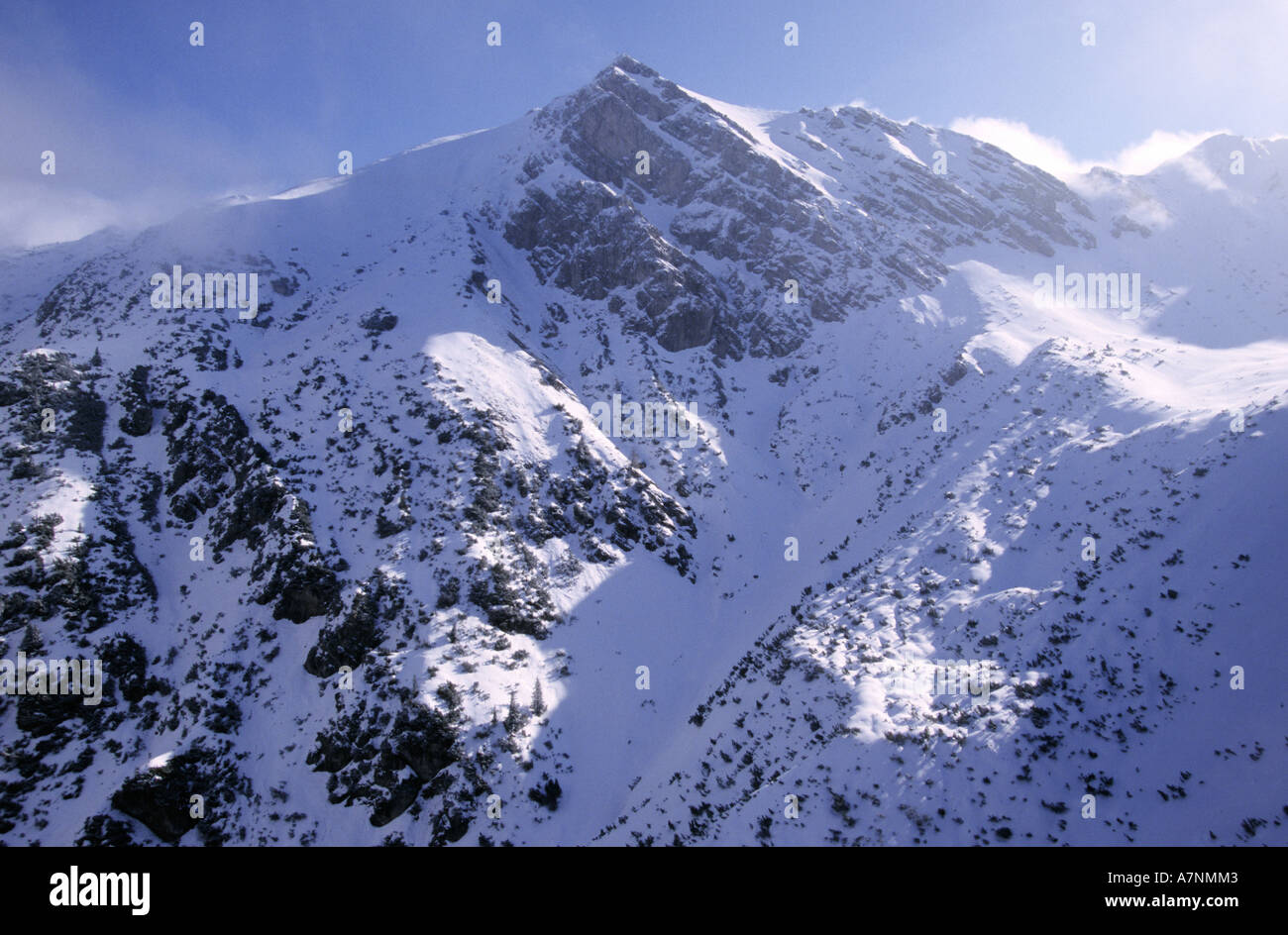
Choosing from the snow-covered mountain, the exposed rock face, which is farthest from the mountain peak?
the snow-covered mountain

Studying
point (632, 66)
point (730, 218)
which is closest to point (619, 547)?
point (730, 218)

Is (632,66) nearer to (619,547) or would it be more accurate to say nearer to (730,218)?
(730,218)

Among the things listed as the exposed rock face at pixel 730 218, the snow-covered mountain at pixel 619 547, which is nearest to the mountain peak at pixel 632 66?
the exposed rock face at pixel 730 218

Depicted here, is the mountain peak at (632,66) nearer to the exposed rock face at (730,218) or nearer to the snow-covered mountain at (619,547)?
the exposed rock face at (730,218)

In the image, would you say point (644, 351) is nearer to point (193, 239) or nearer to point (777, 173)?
point (777, 173)

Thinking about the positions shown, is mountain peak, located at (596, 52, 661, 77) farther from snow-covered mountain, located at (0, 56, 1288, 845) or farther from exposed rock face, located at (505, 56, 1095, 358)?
snow-covered mountain, located at (0, 56, 1288, 845)

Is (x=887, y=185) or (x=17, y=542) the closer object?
(x=17, y=542)
